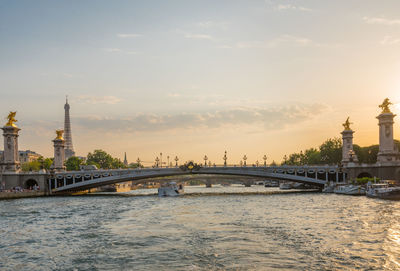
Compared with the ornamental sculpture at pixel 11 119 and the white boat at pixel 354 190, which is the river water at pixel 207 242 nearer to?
the white boat at pixel 354 190

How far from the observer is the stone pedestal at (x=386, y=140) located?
71.6 m

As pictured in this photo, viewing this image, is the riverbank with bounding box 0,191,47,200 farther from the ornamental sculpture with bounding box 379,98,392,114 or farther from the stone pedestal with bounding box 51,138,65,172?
the ornamental sculpture with bounding box 379,98,392,114

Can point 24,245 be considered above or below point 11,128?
below

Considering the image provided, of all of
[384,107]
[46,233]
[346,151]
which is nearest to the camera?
[46,233]

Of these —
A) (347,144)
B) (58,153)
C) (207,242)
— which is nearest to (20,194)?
(58,153)

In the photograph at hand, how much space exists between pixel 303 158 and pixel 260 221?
11242 cm

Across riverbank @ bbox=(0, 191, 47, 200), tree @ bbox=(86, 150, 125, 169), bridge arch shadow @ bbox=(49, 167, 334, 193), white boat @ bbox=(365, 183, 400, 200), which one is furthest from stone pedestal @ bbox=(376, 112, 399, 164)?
tree @ bbox=(86, 150, 125, 169)

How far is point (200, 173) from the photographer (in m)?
82.4

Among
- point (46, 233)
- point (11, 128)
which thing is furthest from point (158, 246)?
point (11, 128)

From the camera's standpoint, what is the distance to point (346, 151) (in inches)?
3462

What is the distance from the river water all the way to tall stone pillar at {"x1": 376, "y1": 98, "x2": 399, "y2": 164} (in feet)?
119


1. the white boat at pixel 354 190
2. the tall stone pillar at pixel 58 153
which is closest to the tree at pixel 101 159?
the tall stone pillar at pixel 58 153

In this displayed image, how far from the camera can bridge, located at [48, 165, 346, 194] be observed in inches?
3097

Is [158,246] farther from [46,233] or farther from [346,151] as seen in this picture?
[346,151]
